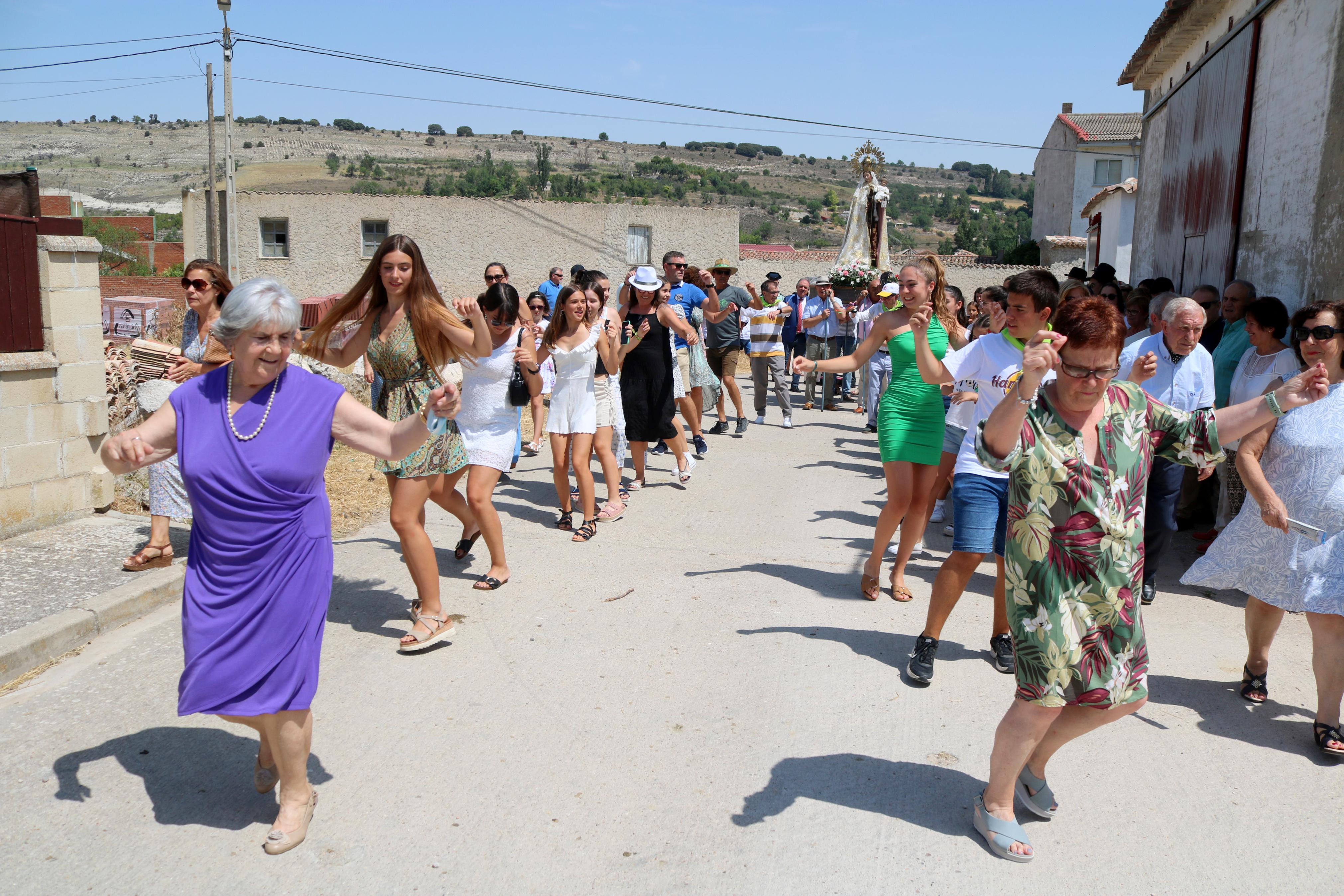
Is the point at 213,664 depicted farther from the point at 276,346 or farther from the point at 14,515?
the point at 14,515

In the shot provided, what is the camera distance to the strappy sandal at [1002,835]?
325cm

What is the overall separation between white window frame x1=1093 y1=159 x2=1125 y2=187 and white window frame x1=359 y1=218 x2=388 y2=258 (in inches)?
1190

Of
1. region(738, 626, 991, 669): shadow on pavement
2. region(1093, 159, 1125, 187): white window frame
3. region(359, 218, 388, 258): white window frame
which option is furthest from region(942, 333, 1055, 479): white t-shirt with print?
region(1093, 159, 1125, 187): white window frame

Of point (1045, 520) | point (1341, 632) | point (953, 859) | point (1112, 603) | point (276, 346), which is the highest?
point (276, 346)

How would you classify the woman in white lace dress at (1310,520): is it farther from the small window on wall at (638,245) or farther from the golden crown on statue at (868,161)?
the small window on wall at (638,245)

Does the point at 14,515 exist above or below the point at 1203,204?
below

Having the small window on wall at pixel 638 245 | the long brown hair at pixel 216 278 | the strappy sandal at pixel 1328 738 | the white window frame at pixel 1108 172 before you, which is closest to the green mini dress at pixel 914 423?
the strappy sandal at pixel 1328 738

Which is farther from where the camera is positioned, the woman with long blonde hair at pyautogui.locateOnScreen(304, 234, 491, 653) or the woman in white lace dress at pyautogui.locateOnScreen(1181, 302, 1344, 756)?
the woman with long blonde hair at pyautogui.locateOnScreen(304, 234, 491, 653)

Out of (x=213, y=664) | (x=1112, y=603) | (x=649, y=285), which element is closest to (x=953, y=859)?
(x=1112, y=603)

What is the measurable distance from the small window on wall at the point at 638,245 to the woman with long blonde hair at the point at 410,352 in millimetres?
30835

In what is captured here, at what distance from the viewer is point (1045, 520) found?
3.13 meters

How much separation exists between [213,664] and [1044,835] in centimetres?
284

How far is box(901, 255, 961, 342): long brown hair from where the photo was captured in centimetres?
A: 546

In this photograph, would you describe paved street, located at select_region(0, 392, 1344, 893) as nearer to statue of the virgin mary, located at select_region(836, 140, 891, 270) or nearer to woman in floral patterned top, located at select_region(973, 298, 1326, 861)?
woman in floral patterned top, located at select_region(973, 298, 1326, 861)
